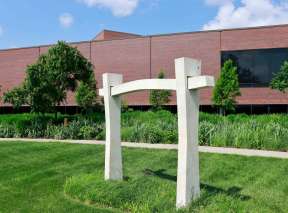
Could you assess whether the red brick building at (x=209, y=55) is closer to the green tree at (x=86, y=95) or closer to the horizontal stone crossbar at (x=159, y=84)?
the green tree at (x=86, y=95)

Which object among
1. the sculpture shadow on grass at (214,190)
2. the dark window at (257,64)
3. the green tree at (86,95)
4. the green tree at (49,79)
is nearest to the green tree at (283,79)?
the dark window at (257,64)

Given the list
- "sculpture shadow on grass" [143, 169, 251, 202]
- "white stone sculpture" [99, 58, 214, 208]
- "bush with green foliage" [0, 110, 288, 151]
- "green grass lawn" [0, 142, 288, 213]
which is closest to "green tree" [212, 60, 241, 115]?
"bush with green foliage" [0, 110, 288, 151]

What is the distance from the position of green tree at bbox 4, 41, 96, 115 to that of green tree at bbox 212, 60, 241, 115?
11.7 meters

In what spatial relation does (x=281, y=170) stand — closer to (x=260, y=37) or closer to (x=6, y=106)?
(x=260, y=37)

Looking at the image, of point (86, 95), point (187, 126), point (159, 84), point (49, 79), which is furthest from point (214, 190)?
point (86, 95)

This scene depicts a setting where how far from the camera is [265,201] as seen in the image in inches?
319

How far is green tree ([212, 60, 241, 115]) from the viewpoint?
102 ft

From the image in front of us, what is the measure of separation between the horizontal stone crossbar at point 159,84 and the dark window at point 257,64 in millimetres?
25731

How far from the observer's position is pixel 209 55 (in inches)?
1426

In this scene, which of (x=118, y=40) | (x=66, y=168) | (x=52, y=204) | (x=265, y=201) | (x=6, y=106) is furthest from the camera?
(x=6, y=106)

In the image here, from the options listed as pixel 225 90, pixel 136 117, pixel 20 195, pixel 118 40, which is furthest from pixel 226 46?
pixel 20 195

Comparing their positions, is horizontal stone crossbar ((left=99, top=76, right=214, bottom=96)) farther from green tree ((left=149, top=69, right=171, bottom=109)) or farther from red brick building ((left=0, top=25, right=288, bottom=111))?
red brick building ((left=0, top=25, right=288, bottom=111))

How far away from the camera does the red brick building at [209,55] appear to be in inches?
1348

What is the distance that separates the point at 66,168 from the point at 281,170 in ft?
17.4
